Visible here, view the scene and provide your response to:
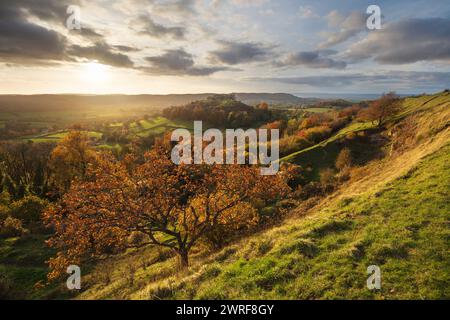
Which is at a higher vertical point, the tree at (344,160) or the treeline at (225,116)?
the treeline at (225,116)

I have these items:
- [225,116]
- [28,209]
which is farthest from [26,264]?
[225,116]

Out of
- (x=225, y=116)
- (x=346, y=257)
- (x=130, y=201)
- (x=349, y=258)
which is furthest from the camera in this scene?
(x=225, y=116)

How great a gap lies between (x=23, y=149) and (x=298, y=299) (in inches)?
4808

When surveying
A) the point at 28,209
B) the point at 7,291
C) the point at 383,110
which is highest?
the point at 383,110

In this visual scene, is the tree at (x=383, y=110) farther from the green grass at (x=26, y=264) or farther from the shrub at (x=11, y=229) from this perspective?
the shrub at (x=11, y=229)

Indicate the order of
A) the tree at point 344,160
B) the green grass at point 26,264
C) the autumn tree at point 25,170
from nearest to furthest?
the green grass at point 26,264, the tree at point 344,160, the autumn tree at point 25,170

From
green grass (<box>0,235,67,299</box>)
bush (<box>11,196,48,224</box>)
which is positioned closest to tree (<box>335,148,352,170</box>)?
green grass (<box>0,235,67,299</box>)

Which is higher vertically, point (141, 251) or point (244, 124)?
point (244, 124)

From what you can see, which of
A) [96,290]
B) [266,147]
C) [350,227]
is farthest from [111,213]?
[266,147]

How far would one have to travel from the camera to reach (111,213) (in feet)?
70.5

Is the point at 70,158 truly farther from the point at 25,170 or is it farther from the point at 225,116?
the point at 225,116

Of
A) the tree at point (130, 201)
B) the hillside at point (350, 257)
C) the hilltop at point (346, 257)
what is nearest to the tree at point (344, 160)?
the hilltop at point (346, 257)

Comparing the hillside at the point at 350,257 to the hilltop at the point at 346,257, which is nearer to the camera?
the hillside at the point at 350,257
